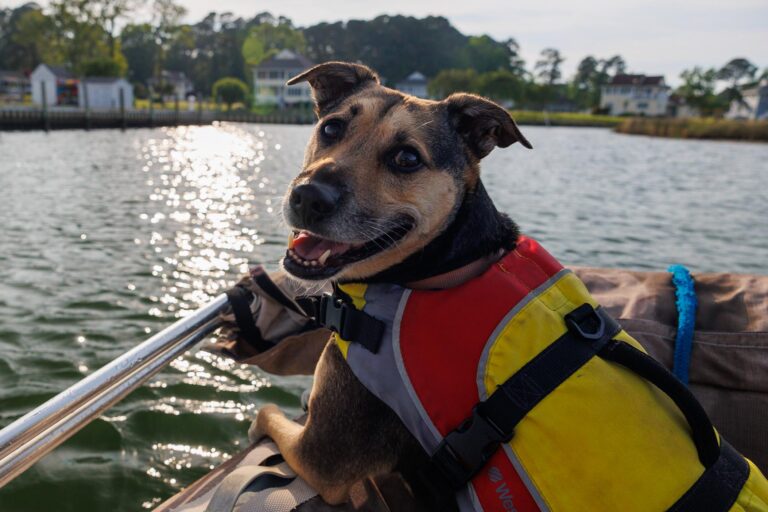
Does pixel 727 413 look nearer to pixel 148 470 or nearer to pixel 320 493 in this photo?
pixel 320 493

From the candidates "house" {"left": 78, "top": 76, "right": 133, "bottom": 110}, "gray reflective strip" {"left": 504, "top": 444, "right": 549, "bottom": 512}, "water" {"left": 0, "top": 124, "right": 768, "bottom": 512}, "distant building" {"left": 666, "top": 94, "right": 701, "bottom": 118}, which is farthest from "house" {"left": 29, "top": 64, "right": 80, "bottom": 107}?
"distant building" {"left": 666, "top": 94, "right": 701, "bottom": 118}

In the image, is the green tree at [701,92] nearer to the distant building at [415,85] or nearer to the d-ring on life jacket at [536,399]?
the distant building at [415,85]

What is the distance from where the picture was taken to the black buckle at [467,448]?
2.15 meters

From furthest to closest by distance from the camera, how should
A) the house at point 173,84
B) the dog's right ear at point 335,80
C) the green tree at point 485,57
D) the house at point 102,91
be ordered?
the green tree at point 485,57
the house at point 173,84
the house at point 102,91
the dog's right ear at point 335,80

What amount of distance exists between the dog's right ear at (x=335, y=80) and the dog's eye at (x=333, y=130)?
0.42 meters

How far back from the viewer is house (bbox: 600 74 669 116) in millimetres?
126125

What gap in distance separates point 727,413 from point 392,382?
199cm

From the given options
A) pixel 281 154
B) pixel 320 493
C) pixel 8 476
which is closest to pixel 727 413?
pixel 320 493

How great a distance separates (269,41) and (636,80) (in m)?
81.3

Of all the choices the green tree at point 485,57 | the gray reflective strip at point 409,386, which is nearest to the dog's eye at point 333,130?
the gray reflective strip at point 409,386

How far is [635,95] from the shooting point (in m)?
128

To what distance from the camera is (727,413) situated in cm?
314

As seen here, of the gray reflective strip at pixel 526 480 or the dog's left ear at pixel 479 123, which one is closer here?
the gray reflective strip at pixel 526 480

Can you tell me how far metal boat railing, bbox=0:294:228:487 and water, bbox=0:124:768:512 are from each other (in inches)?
37.0
